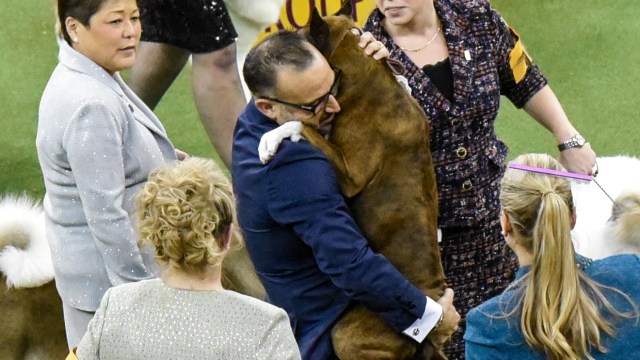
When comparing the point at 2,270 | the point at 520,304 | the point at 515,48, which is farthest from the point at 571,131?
the point at 2,270

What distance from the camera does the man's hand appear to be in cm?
339

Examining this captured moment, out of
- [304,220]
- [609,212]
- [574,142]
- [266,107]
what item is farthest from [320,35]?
[609,212]

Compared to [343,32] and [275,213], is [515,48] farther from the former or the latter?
[275,213]

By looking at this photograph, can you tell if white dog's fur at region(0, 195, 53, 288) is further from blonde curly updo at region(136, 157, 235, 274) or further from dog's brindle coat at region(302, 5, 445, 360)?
blonde curly updo at region(136, 157, 235, 274)

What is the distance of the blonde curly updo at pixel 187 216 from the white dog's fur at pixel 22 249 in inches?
63.4

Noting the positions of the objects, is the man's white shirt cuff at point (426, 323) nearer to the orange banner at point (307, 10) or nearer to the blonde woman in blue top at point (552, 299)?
the blonde woman in blue top at point (552, 299)

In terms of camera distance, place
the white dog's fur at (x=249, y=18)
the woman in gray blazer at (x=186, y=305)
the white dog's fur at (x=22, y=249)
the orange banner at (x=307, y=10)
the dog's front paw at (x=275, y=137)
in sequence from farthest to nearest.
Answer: the orange banner at (x=307, y=10), the white dog's fur at (x=249, y=18), the white dog's fur at (x=22, y=249), the dog's front paw at (x=275, y=137), the woman in gray blazer at (x=186, y=305)

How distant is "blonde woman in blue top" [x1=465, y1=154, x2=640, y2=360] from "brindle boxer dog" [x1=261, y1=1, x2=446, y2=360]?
1.31 feet

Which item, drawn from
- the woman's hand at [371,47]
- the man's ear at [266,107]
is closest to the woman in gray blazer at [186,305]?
the man's ear at [266,107]

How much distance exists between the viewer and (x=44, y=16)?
7.92 metres

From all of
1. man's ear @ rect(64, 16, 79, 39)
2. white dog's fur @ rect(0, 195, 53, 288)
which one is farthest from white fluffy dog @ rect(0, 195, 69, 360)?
man's ear @ rect(64, 16, 79, 39)

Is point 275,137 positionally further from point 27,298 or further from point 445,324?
point 27,298

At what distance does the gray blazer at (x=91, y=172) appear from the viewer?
11.1ft

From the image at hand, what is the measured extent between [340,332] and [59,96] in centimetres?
104
